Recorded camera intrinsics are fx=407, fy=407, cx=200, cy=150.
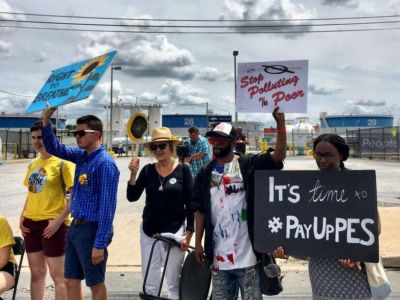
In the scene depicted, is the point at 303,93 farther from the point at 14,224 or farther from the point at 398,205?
the point at 398,205

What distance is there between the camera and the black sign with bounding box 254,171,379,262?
2508 mm

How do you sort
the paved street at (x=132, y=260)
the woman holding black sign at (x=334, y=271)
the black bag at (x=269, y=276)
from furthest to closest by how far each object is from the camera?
1. the paved street at (x=132, y=260)
2. the black bag at (x=269, y=276)
3. the woman holding black sign at (x=334, y=271)

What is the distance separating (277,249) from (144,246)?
1.35 meters

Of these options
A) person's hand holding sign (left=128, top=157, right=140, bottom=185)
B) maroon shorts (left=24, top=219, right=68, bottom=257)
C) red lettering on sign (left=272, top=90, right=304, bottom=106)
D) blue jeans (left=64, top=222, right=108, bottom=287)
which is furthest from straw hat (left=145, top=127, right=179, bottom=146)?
maroon shorts (left=24, top=219, right=68, bottom=257)

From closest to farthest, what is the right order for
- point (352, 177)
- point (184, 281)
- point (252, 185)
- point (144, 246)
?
point (352, 177) → point (252, 185) → point (184, 281) → point (144, 246)

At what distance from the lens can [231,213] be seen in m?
2.84

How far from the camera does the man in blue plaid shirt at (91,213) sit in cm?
312

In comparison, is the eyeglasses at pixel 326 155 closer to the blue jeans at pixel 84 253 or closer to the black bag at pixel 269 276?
the black bag at pixel 269 276

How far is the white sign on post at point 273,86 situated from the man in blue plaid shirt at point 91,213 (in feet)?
4.00

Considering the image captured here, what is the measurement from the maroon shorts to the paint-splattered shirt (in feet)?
5.09

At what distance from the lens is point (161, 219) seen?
344cm

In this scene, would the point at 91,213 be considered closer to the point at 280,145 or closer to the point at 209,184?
the point at 209,184

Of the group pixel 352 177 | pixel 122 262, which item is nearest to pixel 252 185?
pixel 352 177

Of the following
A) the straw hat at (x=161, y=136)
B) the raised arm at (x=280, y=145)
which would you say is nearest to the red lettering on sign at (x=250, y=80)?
the raised arm at (x=280, y=145)
